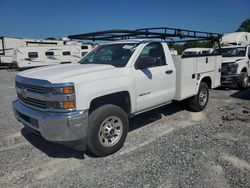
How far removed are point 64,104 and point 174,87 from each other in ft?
9.10

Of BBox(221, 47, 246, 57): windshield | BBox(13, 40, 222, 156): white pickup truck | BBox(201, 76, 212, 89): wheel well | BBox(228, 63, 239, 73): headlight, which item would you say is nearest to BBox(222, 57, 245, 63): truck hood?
BBox(228, 63, 239, 73): headlight

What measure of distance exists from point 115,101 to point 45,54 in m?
20.5

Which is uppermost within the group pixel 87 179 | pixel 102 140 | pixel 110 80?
pixel 110 80

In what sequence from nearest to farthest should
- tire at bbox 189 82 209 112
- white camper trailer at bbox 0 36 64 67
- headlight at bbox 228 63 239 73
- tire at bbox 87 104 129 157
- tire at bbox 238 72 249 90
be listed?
tire at bbox 87 104 129 157
tire at bbox 189 82 209 112
headlight at bbox 228 63 239 73
tire at bbox 238 72 249 90
white camper trailer at bbox 0 36 64 67

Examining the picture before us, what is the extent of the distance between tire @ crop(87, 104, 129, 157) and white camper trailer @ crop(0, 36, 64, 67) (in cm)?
2368

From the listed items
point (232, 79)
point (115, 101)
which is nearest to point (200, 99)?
point (115, 101)

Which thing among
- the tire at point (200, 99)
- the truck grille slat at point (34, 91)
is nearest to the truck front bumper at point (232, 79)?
the tire at point (200, 99)

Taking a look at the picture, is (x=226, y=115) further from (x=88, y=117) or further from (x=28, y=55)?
(x=28, y=55)

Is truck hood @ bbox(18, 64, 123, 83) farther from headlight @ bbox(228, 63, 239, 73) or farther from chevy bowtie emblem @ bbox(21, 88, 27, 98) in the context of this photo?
headlight @ bbox(228, 63, 239, 73)

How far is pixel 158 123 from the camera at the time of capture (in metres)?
5.54

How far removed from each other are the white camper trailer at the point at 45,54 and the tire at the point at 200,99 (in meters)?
16.9

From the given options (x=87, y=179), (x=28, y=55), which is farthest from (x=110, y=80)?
(x=28, y=55)

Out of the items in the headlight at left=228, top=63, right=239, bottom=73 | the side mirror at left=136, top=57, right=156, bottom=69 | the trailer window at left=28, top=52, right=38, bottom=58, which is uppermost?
the trailer window at left=28, top=52, right=38, bottom=58

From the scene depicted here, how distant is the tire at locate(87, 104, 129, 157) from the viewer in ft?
11.8
